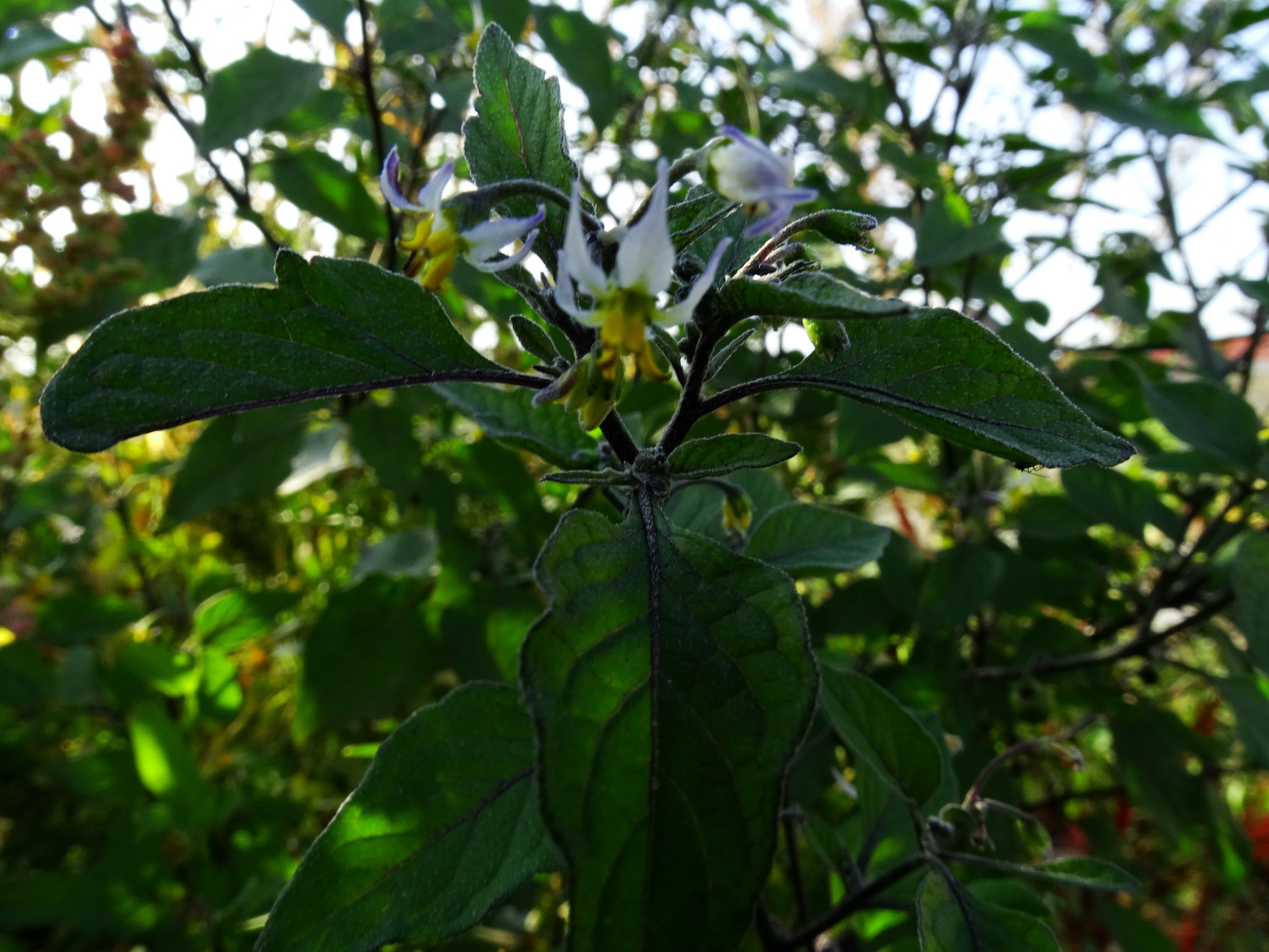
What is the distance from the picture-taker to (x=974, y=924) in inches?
20.2

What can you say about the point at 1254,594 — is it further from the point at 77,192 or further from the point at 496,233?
the point at 77,192

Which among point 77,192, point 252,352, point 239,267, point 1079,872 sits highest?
point 77,192

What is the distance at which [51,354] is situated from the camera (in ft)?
4.95

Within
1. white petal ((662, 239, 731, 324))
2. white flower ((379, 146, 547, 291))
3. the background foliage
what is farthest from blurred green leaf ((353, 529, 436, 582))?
white petal ((662, 239, 731, 324))

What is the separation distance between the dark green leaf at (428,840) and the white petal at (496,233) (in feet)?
0.89

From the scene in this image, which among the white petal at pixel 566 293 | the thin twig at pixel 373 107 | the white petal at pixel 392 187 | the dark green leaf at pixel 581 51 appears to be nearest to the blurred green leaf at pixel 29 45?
the thin twig at pixel 373 107

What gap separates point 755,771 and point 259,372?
1.01ft

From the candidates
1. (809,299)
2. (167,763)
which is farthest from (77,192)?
(809,299)

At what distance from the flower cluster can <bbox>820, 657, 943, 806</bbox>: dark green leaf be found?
11.3 inches

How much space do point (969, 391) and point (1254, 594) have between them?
2.17 ft

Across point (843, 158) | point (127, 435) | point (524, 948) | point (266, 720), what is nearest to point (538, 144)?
point (127, 435)

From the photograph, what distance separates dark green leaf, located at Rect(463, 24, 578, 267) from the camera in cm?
50

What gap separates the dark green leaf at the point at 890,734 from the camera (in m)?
0.59

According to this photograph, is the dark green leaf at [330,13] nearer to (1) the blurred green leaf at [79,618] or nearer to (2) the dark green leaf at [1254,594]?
(1) the blurred green leaf at [79,618]
